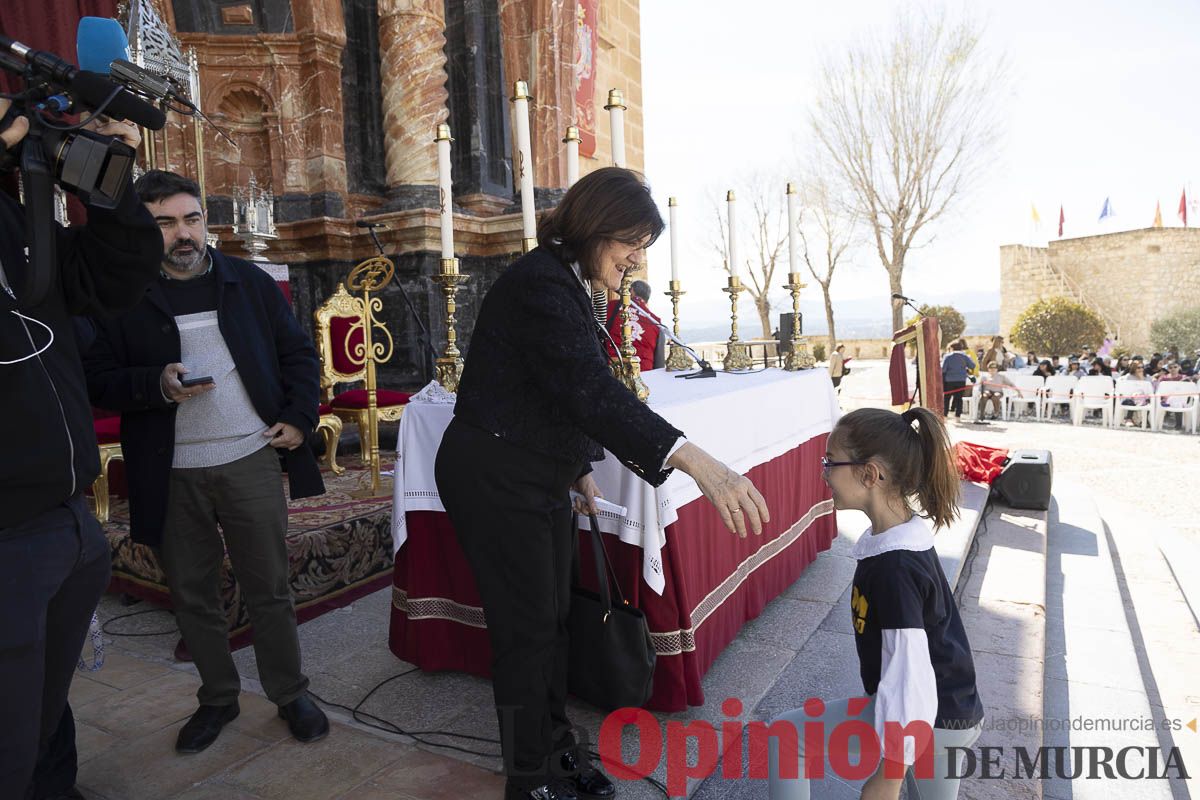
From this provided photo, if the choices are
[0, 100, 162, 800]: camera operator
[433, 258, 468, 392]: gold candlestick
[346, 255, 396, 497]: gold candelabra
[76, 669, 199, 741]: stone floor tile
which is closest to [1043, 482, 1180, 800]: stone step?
[433, 258, 468, 392]: gold candlestick

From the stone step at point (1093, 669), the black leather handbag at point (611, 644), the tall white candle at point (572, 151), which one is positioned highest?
the tall white candle at point (572, 151)

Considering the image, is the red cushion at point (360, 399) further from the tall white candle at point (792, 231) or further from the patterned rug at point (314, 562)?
the tall white candle at point (792, 231)

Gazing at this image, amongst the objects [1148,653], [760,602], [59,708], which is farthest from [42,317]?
[1148,653]

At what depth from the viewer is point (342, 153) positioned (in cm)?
619

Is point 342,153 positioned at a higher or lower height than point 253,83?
lower

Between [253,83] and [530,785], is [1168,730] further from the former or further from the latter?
[253,83]

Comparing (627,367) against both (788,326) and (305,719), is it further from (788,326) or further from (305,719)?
(788,326)

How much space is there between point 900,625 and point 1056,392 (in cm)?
1365

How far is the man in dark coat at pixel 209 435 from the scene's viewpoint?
217cm

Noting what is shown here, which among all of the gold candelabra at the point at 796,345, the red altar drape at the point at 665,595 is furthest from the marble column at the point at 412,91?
the red altar drape at the point at 665,595

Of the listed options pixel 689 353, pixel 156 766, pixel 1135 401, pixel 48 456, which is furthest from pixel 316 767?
pixel 1135 401

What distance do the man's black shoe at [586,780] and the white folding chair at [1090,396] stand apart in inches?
509

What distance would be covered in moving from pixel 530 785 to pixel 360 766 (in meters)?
0.64

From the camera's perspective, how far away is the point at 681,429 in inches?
94.9
